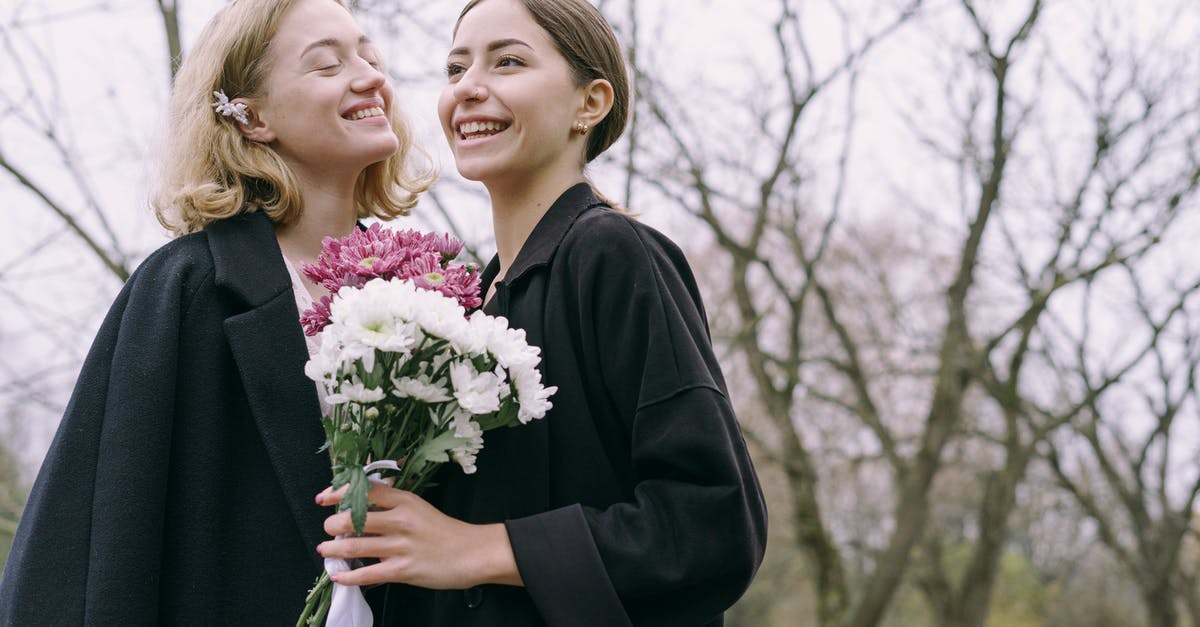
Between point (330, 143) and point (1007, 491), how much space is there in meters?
8.13

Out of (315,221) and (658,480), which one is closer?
(658,480)

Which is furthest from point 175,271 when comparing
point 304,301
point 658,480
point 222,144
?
point 658,480

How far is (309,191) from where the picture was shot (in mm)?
2482

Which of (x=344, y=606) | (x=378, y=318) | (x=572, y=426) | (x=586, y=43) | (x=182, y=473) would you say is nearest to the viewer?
(x=378, y=318)

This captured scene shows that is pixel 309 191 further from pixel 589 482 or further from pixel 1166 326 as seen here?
pixel 1166 326

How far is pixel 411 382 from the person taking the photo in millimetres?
1618

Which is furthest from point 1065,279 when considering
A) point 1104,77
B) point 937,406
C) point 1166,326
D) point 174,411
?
point 174,411

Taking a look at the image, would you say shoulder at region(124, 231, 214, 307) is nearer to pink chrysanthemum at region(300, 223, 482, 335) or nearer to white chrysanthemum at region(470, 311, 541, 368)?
pink chrysanthemum at region(300, 223, 482, 335)

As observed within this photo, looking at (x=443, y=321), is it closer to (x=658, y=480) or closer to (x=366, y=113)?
(x=658, y=480)

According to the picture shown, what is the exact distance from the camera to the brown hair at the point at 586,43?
211 cm

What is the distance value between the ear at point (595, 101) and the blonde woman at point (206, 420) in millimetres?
516

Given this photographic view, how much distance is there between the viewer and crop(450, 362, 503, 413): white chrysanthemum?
1.61m

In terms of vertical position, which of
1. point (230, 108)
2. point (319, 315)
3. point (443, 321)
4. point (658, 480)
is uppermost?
point (230, 108)

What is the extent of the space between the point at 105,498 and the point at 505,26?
108cm
